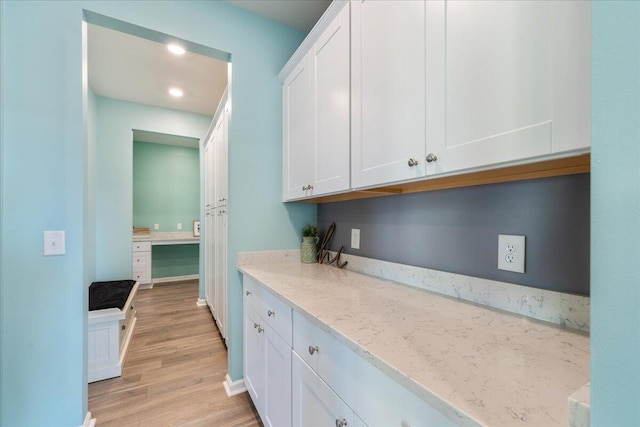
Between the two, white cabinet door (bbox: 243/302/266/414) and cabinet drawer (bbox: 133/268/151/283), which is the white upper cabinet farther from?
cabinet drawer (bbox: 133/268/151/283)

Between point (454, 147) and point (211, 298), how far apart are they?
3150mm

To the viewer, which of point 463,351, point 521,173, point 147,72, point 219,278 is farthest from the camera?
point 147,72

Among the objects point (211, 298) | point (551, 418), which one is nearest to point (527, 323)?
point (551, 418)

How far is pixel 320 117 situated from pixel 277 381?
1.34 meters

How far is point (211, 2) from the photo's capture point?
1775 millimetres

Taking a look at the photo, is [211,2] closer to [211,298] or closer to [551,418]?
[551,418]

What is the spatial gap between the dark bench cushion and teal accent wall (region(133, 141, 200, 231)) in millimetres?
2242

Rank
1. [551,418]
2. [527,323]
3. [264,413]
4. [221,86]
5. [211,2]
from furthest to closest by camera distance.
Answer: [221,86], [211,2], [264,413], [527,323], [551,418]

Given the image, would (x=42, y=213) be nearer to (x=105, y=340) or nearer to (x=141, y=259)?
(x=105, y=340)

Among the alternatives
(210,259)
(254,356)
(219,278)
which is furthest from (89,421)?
(210,259)

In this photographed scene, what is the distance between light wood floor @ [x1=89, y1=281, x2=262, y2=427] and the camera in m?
1.61

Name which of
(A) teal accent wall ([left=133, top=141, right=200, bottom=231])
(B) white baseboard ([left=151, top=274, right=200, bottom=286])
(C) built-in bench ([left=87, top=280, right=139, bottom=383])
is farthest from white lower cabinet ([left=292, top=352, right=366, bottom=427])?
(A) teal accent wall ([left=133, top=141, right=200, bottom=231])

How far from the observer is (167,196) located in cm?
505

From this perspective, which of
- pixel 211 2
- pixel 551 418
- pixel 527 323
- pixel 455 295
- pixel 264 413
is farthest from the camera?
pixel 211 2
